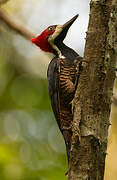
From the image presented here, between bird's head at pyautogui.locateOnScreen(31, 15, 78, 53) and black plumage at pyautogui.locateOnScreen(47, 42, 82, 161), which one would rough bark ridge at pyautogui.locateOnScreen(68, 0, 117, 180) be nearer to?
black plumage at pyautogui.locateOnScreen(47, 42, 82, 161)

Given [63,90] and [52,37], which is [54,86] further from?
[52,37]

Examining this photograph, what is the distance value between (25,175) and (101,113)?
2.64 meters

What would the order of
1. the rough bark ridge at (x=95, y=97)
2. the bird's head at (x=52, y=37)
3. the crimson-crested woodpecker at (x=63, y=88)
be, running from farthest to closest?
1. the bird's head at (x=52, y=37)
2. the crimson-crested woodpecker at (x=63, y=88)
3. the rough bark ridge at (x=95, y=97)

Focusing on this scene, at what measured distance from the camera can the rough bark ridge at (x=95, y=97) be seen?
2.91 metres

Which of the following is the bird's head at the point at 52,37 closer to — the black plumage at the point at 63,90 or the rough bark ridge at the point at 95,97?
the black plumage at the point at 63,90

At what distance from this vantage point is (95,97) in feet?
9.65

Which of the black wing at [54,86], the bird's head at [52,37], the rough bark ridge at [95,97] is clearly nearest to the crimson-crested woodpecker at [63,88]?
the black wing at [54,86]

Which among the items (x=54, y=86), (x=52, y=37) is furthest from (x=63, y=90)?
(x=52, y=37)

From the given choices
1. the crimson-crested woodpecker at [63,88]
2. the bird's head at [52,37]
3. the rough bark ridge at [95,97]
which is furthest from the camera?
the bird's head at [52,37]

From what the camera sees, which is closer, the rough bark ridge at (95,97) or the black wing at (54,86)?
the rough bark ridge at (95,97)

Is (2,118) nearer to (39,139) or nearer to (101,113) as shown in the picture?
(39,139)

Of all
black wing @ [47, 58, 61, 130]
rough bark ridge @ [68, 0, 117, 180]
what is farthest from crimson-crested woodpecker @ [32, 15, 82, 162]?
rough bark ridge @ [68, 0, 117, 180]

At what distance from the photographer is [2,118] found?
27.0 feet

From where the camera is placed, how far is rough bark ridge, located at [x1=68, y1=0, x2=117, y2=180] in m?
2.91
